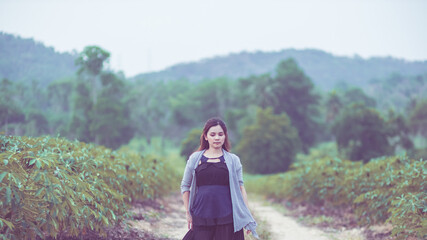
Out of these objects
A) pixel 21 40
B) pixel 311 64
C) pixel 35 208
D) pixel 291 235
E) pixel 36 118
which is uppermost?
pixel 311 64

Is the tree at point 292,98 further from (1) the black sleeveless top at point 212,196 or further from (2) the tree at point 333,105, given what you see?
(1) the black sleeveless top at point 212,196

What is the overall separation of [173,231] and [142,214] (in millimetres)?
705

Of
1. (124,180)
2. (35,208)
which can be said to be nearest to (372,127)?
(124,180)

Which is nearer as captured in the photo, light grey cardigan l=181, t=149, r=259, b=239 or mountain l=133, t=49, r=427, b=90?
light grey cardigan l=181, t=149, r=259, b=239

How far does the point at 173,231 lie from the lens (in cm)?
698

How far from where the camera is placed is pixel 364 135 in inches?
1430

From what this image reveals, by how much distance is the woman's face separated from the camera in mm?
3814

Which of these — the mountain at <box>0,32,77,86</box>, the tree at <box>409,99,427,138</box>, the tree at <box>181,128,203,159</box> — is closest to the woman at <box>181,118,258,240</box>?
the mountain at <box>0,32,77,86</box>

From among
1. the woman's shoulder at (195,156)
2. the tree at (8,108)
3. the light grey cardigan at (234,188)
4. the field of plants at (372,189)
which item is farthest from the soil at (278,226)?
the tree at (8,108)

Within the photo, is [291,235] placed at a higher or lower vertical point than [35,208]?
lower

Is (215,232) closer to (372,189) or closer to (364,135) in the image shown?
(372,189)

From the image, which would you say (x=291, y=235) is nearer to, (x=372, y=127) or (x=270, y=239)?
(x=270, y=239)

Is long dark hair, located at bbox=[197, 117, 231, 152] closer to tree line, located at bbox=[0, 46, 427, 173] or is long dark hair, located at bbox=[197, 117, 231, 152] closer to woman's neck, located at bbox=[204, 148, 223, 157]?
woman's neck, located at bbox=[204, 148, 223, 157]

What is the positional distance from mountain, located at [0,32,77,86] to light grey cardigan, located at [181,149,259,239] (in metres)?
9.05
